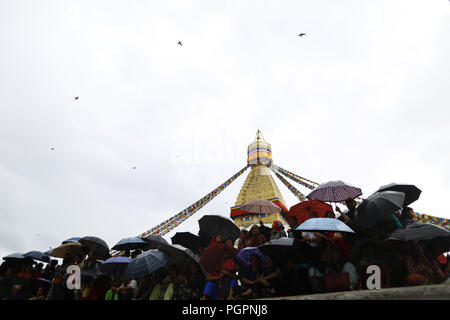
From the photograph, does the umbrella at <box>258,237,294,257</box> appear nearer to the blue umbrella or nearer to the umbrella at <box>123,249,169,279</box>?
the blue umbrella

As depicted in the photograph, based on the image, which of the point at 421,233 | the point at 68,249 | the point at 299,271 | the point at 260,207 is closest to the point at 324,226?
the point at 299,271

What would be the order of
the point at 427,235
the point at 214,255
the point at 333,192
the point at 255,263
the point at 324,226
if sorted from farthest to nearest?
the point at 333,192, the point at 214,255, the point at 255,263, the point at 324,226, the point at 427,235

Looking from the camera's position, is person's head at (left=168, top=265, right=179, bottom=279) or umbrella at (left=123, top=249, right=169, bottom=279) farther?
person's head at (left=168, top=265, right=179, bottom=279)

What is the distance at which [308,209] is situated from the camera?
891 cm

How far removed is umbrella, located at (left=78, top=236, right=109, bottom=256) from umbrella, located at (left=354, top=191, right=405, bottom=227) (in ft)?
23.1

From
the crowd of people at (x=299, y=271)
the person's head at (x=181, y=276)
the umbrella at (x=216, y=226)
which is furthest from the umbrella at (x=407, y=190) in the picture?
the person's head at (x=181, y=276)

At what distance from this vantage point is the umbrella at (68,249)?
32.3 feet

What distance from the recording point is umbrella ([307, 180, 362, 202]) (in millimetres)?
8609

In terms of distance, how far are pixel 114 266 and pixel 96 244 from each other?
7.21 ft

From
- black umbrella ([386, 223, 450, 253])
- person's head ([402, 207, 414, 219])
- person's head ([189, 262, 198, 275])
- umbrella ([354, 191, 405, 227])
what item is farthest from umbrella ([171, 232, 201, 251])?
person's head ([402, 207, 414, 219])

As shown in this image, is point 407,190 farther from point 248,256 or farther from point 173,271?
point 173,271

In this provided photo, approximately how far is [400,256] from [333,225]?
1.27 m
